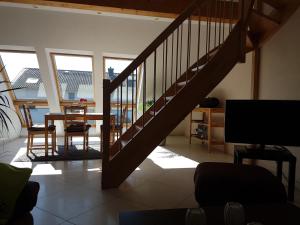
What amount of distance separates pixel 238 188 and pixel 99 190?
5.03 ft

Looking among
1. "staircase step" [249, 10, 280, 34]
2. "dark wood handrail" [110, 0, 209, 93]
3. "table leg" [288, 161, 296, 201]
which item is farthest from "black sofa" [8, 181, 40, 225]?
"staircase step" [249, 10, 280, 34]

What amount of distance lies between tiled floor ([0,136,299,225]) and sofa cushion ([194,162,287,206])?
0.40 meters

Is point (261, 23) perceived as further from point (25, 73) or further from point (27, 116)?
point (25, 73)

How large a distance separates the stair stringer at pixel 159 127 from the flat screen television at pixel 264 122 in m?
0.44

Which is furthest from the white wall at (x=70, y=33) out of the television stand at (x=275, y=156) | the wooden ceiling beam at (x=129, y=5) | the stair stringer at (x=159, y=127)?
the television stand at (x=275, y=156)

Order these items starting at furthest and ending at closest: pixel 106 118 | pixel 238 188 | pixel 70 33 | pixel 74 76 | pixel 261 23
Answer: pixel 74 76, pixel 70 33, pixel 261 23, pixel 106 118, pixel 238 188

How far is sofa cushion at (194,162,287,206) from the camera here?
2.08 metres

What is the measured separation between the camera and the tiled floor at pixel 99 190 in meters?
2.21

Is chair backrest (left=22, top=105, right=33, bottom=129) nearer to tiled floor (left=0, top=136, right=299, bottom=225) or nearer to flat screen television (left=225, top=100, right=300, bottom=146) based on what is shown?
tiled floor (left=0, top=136, right=299, bottom=225)

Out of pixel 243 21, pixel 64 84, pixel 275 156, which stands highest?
pixel 243 21

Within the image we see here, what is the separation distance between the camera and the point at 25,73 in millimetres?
6016

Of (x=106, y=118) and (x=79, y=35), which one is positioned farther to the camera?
(x=79, y=35)

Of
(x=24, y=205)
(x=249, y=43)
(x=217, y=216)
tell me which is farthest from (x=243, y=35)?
(x=24, y=205)

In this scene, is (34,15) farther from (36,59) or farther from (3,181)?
(3,181)
